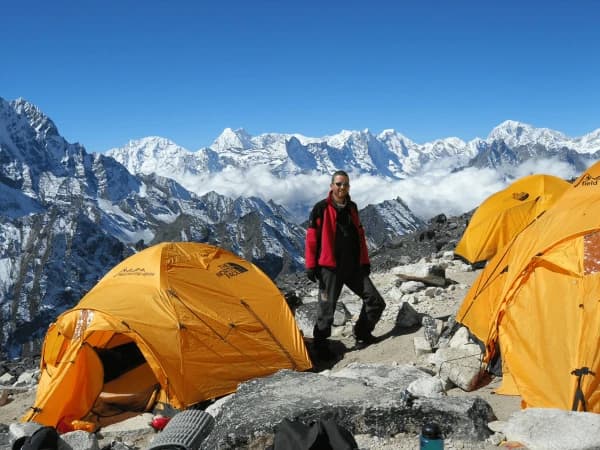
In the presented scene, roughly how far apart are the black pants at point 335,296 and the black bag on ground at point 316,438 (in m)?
5.25

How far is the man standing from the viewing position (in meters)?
9.89

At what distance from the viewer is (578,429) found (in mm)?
4957

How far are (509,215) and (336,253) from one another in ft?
31.6

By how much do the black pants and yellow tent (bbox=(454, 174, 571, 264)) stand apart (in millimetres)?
8281

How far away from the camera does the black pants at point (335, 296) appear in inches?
396

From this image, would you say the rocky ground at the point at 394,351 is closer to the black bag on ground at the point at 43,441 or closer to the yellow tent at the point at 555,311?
the yellow tent at the point at 555,311

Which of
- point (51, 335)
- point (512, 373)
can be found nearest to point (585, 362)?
point (512, 373)

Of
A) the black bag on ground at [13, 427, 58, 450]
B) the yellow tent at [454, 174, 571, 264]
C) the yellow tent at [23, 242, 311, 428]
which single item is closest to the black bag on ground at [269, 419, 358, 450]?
the black bag on ground at [13, 427, 58, 450]

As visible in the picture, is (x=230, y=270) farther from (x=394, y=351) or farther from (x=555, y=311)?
(x=555, y=311)

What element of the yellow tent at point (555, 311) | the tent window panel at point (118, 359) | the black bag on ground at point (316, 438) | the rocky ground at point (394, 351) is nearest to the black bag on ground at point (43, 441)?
the rocky ground at point (394, 351)

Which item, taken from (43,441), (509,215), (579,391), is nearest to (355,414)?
(579,391)

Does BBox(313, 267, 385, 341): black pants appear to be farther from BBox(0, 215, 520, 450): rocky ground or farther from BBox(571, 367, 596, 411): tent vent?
BBox(571, 367, 596, 411): tent vent

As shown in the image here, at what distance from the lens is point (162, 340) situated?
891cm

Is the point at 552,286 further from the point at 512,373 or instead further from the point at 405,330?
the point at 405,330
